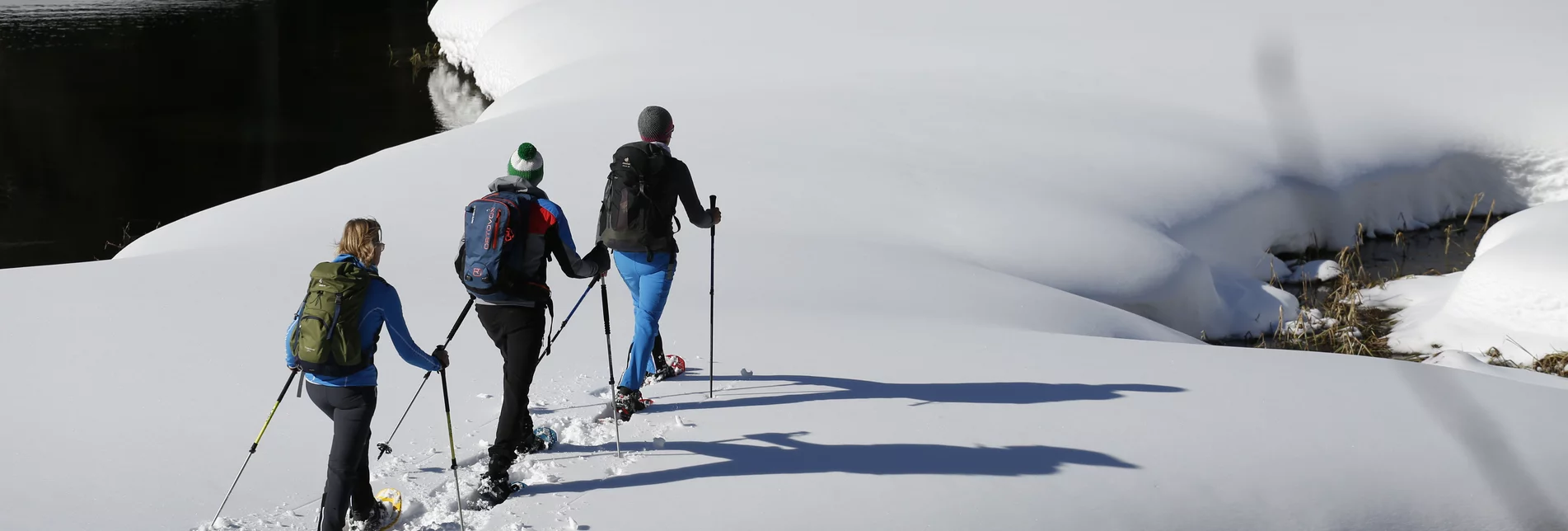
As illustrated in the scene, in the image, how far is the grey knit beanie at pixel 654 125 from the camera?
6070 millimetres

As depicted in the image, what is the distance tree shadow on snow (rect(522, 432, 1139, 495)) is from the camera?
18.8 feet

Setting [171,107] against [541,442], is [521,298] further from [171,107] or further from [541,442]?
[171,107]

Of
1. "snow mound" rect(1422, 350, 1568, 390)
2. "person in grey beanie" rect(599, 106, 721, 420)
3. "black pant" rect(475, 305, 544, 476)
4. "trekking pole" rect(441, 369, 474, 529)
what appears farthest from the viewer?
"snow mound" rect(1422, 350, 1568, 390)

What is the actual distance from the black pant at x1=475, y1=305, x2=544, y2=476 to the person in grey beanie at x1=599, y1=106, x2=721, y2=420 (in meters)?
0.78

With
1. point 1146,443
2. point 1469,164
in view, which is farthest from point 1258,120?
point 1146,443

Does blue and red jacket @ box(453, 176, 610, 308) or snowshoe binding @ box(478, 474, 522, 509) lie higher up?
blue and red jacket @ box(453, 176, 610, 308)

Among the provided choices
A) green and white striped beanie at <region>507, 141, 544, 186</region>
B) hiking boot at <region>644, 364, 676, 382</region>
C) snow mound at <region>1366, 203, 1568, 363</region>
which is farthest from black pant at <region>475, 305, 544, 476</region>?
snow mound at <region>1366, 203, 1568, 363</region>

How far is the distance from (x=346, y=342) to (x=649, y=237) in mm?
1900

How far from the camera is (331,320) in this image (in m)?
4.46

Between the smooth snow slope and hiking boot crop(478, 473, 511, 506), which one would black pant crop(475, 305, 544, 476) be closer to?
hiking boot crop(478, 473, 511, 506)

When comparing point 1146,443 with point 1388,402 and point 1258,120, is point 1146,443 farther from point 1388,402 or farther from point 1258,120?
point 1258,120

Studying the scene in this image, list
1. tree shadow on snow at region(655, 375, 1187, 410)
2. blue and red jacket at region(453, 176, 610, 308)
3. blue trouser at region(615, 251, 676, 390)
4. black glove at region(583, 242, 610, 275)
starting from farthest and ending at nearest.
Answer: tree shadow on snow at region(655, 375, 1187, 410)
blue trouser at region(615, 251, 676, 390)
black glove at region(583, 242, 610, 275)
blue and red jacket at region(453, 176, 610, 308)

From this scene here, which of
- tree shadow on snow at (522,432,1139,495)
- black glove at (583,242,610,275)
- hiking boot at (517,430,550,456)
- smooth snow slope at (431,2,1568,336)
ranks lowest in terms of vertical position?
tree shadow on snow at (522,432,1139,495)

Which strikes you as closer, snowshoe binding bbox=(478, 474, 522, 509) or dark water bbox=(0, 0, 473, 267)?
snowshoe binding bbox=(478, 474, 522, 509)
